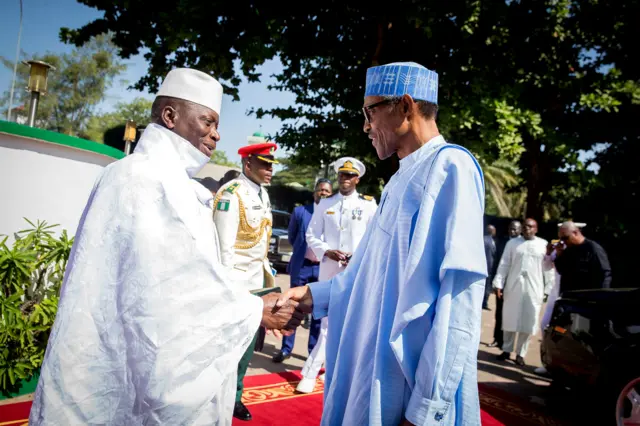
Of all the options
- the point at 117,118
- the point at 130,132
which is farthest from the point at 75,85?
the point at 130,132

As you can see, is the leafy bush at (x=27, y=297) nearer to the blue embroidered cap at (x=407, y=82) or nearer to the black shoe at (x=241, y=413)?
the black shoe at (x=241, y=413)

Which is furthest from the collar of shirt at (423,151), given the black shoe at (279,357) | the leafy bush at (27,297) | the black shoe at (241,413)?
the black shoe at (279,357)

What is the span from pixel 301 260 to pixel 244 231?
2.81m

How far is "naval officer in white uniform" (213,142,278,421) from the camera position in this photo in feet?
12.6

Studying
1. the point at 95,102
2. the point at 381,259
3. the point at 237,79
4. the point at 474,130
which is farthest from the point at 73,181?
the point at 95,102

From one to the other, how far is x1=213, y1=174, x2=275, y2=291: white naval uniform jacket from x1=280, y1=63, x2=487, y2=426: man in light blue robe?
6.50ft

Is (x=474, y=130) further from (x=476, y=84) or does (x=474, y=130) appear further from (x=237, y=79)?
(x=237, y=79)

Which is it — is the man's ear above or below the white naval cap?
below

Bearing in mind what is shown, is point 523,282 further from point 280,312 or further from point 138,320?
point 138,320

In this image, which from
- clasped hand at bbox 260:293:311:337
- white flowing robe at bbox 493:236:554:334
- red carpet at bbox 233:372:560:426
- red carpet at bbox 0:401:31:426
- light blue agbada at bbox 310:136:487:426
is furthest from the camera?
white flowing robe at bbox 493:236:554:334

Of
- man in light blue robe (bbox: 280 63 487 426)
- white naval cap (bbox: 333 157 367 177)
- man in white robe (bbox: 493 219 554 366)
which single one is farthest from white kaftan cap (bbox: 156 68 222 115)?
man in white robe (bbox: 493 219 554 366)

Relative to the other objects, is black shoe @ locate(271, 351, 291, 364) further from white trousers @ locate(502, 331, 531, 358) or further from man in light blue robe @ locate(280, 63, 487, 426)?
man in light blue robe @ locate(280, 63, 487, 426)

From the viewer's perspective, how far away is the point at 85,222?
1.73m

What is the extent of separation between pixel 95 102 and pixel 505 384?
4777 cm
